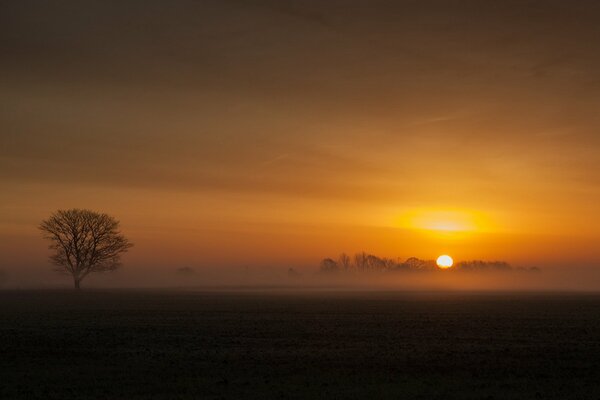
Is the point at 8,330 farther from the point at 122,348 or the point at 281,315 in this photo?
the point at 281,315

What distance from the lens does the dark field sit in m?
21.7

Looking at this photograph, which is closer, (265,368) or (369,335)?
(265,368)

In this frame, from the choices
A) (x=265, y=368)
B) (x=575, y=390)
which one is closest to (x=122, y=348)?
(x=265, y=368)

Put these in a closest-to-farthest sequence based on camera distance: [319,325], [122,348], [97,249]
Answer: [122,348] < [319,325] < [97,249]

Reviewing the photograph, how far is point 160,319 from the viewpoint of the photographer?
50.8m

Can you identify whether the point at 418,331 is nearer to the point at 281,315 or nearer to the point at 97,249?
the point at 281,315

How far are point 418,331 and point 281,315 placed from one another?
18.4 m

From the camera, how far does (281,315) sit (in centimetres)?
5588

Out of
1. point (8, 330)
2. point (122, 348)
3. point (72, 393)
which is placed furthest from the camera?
point (8, 330)

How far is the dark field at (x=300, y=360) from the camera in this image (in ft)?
71.2

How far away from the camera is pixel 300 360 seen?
28078 millimetres

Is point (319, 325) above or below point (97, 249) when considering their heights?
below

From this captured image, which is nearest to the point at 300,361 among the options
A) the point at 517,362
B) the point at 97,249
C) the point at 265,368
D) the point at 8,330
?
the point at 265,368

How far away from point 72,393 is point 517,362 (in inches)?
706
